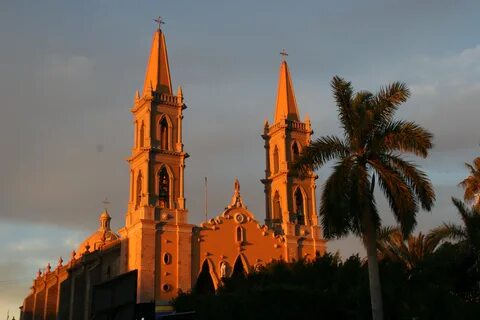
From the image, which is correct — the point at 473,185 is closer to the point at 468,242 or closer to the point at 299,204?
the point at 468,242

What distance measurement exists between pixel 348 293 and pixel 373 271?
892cm

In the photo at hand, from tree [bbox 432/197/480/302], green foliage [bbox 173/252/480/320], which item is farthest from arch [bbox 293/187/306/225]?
tree [bbox 432/197/480/302]

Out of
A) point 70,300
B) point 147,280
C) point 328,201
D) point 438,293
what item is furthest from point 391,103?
point 70,300

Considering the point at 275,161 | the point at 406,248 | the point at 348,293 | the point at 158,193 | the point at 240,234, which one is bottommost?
the point at 348,293

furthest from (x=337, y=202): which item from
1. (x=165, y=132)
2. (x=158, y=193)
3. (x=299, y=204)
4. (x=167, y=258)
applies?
(x=299, y=204)

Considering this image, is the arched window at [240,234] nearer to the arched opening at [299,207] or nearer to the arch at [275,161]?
the arched opening at [299,207]

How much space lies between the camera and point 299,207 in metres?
53.5

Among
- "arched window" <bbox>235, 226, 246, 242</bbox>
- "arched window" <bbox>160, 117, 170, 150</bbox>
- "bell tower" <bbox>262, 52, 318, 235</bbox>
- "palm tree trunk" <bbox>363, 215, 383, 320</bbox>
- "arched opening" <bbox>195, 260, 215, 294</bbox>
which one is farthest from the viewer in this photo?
"bell tower" <bbox>262, 52, 318, 235</bbox>

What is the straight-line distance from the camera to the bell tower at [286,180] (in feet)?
171

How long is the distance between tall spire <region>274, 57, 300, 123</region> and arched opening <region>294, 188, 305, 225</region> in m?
6.07

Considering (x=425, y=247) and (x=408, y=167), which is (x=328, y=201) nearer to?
(x=408, y=167)

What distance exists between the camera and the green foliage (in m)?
25.8

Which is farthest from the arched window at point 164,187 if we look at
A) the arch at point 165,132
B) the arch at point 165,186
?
the arch at point 165,132

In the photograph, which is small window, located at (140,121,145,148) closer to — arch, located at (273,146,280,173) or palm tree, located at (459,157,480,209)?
arch, located at (273,146,280,173)
